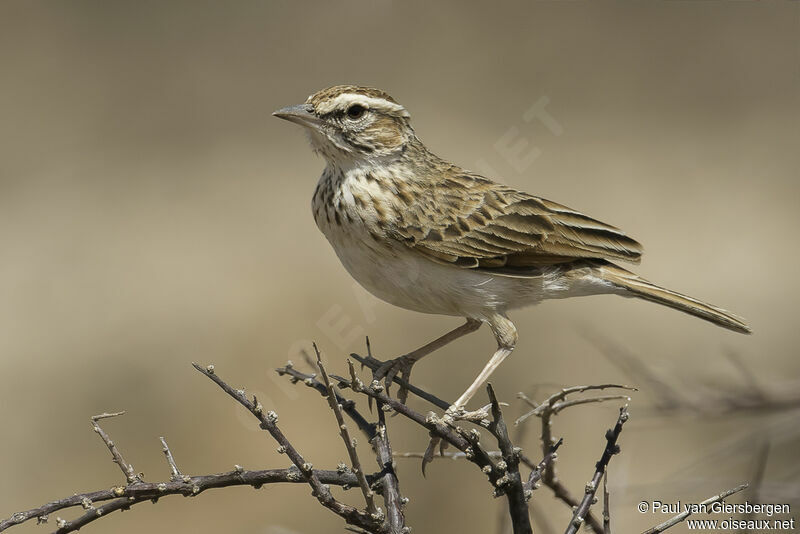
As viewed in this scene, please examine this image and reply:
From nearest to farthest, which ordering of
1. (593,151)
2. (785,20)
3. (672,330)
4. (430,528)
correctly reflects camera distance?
(430,528) < (672,330) < (593,151) < (785,20)

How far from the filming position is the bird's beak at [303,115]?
4.16 m

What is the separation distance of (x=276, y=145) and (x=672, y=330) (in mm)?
4753

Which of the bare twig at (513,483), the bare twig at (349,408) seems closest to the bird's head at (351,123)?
the bare twig at (349,408)

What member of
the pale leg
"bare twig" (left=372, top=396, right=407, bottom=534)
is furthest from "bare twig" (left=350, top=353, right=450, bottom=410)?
the pale leg

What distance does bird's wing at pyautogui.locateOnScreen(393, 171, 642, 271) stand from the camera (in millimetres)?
4242

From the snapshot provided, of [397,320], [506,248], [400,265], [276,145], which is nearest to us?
[400,265]

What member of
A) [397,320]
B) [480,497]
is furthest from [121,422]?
[480,497]

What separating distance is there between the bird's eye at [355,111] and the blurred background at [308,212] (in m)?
3.86

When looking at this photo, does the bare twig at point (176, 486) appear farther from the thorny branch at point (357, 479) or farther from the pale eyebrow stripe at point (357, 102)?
the pale eyebrow stripe at point (357, 102)

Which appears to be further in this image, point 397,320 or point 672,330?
point 672,330

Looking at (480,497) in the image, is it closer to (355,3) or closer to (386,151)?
(386,151)

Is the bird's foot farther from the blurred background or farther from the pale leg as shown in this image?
the blurred background

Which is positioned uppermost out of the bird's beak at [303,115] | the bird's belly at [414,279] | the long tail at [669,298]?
the bird's beak at [303,115]

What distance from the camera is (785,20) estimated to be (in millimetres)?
12984
